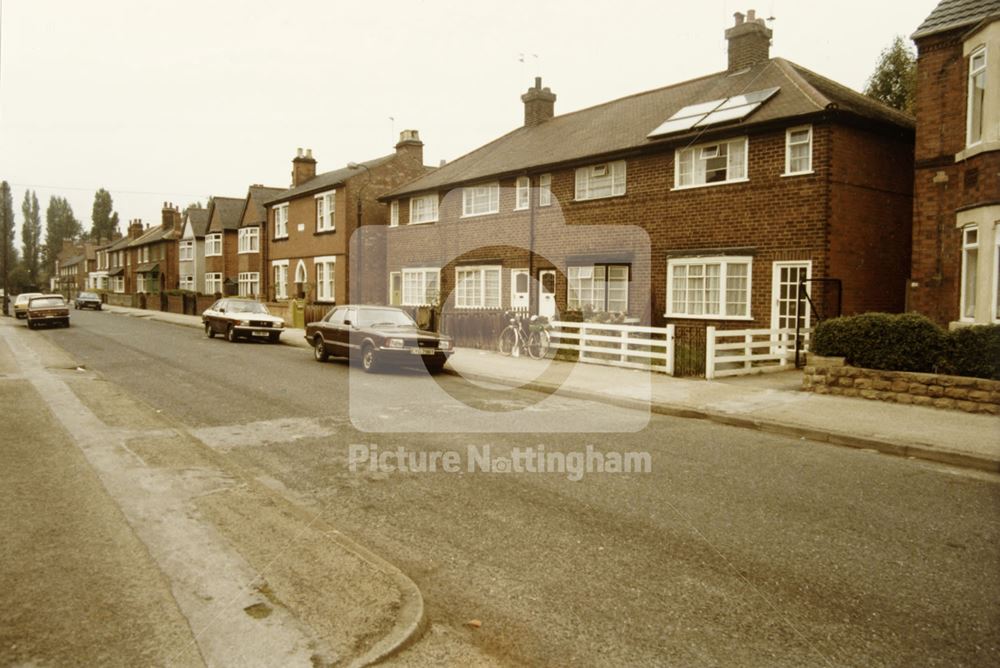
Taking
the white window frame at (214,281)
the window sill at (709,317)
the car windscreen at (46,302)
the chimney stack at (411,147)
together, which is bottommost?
the window sill at (709,317)

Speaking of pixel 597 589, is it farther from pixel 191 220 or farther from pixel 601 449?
pixel 191 220

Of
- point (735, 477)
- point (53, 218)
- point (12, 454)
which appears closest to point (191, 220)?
point (12, 454)

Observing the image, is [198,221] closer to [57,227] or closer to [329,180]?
[329,180]

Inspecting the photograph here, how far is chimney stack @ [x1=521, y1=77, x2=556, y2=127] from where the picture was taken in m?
30.2

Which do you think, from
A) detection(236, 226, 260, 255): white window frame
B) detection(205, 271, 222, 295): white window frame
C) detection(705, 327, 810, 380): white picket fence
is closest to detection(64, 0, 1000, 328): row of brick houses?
detection(705, 327, 810, 380): white picket fence

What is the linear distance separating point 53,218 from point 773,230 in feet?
485

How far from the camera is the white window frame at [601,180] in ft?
71.2

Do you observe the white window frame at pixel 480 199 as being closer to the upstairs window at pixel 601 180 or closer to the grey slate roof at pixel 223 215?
the upstairs window at pixel 601 180

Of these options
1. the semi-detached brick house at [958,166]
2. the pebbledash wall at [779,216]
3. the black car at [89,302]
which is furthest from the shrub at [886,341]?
the black car at [89,302]

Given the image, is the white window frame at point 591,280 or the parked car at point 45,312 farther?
the parked car at point 45,312

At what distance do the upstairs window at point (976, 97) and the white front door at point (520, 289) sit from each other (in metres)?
13.7

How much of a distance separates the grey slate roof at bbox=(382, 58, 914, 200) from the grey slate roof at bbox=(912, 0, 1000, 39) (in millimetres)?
2192

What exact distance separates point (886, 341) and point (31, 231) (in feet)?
503

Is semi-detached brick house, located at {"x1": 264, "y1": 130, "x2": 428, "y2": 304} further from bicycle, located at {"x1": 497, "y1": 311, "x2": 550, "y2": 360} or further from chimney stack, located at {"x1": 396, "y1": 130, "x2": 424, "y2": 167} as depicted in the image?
bicycle, located at {"x1": 497, "y1": 311, "x2": 550, "y2": 360}
